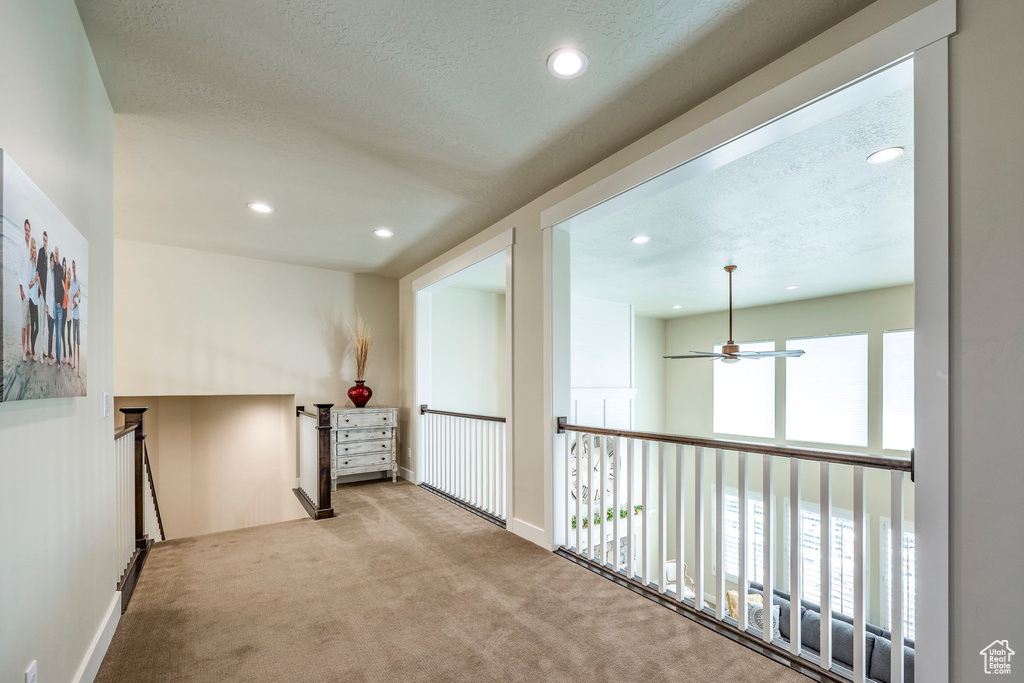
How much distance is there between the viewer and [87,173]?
1.98m

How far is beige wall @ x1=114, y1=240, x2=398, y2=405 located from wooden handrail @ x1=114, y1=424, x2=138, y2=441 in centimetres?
192

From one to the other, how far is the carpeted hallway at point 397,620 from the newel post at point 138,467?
0.16m

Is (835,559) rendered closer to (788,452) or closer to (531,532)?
(531,532)

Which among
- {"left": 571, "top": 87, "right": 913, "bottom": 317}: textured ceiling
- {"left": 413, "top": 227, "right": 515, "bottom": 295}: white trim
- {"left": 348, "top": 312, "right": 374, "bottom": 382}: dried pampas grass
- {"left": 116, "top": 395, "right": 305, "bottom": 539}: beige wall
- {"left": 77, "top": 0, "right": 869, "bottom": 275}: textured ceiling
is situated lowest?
{"left": 116, "top": 395, "right": 305, "bottom": 539}: beige wall

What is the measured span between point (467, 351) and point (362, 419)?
195cm

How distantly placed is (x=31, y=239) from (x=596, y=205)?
249 centimetres

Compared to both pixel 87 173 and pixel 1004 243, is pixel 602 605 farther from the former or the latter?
pixel 87 173

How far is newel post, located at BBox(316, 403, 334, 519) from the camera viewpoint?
163 inches

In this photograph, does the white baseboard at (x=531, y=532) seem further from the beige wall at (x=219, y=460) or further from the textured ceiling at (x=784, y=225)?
the beige wall at (x=219, y=460)

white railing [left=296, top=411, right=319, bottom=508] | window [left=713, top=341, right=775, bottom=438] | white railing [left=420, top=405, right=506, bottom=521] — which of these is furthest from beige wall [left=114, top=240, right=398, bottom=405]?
window [left=713, top=341, right=775, bottom=438]

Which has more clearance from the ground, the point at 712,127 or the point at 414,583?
the point at 712,127

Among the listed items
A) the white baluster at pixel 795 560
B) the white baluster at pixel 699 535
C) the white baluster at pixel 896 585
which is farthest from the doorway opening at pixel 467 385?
the white baluster at pixel 896 585

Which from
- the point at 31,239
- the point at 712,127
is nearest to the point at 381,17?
the point at 31,239

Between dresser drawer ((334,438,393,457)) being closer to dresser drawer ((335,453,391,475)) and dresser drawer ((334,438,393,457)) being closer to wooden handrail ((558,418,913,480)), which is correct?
dresser drawer ((335,453,391,475))
